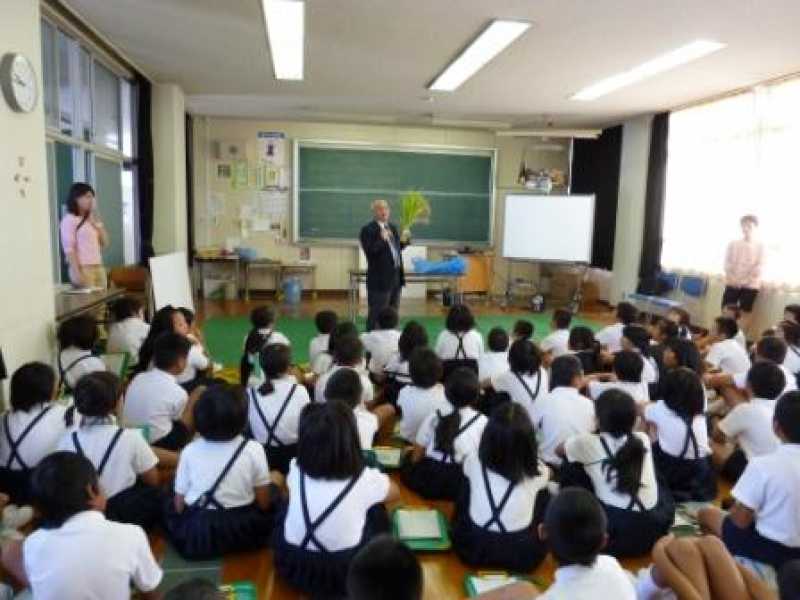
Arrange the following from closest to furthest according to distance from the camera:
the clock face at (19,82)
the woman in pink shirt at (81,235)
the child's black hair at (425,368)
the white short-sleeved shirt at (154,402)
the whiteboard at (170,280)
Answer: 1. the white short-sleeved shirt at (154,402)
2. the child's black hair at (425,368)
3. the clock face at (19,82)
4. the woman in pink shirt at (81,235)
5. the whiteboard at (170,280)

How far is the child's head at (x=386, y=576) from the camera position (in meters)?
1.25

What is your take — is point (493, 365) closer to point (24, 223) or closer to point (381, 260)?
point (381, 260)

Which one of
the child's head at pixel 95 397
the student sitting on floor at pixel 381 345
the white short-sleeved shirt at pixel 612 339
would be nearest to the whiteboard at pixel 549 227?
the white short-sleeved shirt at pixel 612 339

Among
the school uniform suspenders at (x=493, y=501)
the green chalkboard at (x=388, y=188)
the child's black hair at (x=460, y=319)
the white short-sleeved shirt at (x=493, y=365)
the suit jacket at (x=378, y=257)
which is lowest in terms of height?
the school uniform suspenders at (x=493, y=501)

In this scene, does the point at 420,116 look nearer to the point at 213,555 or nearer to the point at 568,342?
the point at 568,342

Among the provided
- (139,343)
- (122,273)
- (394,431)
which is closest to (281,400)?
(394,431)

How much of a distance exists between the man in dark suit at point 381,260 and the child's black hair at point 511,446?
3.85 metres

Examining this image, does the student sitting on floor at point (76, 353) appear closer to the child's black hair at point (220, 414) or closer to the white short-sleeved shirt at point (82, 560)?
the child's black hair at point (220, 414)

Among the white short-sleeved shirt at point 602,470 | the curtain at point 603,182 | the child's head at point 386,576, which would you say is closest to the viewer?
the child's head at point 386,576

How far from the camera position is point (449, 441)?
9.28ft

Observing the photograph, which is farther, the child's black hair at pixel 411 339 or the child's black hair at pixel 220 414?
the child's black hair at pixel 411 339

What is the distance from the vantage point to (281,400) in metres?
3.01

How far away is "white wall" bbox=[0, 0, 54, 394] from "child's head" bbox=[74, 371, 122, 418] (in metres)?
1.30

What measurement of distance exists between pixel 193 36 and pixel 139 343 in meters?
2.52
